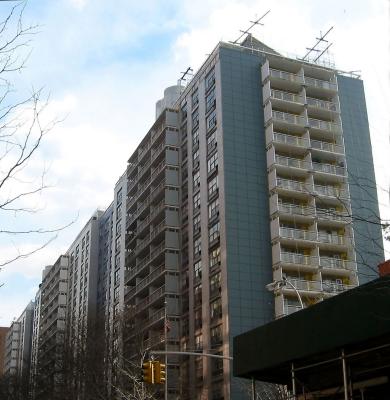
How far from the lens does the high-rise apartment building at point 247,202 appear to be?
58719 mm

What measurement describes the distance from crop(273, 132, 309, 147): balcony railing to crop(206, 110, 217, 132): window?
5.77 m

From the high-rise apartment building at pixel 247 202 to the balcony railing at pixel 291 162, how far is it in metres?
0.14

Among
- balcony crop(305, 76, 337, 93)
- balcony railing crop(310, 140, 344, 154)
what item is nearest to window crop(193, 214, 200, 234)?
balcony railing crop(310, 140, 344, 154)

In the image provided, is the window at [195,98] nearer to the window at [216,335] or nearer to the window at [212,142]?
the window at [212,142]

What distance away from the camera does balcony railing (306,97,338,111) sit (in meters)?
67.3

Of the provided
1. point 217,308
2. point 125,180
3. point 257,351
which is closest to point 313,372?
point 257,351

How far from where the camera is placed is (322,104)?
67.9 meters

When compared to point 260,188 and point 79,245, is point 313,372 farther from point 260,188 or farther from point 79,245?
point 79,245

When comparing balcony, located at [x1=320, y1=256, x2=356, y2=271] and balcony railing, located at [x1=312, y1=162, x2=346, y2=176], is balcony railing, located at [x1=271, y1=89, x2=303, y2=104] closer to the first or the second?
balcony railing, located at [x1=312, y1=162, x2=346, y2=176]

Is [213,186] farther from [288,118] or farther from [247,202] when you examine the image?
[288,118]

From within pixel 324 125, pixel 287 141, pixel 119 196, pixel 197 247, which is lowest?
pixel 197 247

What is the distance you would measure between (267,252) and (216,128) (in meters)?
12.5

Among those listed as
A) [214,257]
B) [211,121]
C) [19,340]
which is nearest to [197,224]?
[214,257]

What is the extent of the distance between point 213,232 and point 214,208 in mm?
2186
